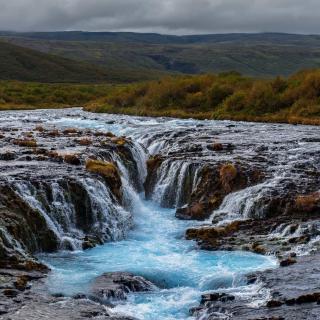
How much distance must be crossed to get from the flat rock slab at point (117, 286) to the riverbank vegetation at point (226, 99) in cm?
4432

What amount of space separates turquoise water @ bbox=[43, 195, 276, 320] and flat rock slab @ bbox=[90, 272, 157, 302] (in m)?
0.33

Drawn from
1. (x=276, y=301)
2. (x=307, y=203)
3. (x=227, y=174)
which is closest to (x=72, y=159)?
(x=227, y=174)

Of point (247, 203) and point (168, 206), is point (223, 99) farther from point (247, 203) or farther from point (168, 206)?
point (247, 203)

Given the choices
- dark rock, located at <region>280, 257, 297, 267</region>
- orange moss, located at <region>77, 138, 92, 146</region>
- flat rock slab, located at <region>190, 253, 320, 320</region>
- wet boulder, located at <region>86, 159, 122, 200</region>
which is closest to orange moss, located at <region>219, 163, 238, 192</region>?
→ wet boulder, located at <region>86, 159, 122, 200</region>

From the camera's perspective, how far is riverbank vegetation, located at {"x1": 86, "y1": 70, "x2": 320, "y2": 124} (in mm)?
70181

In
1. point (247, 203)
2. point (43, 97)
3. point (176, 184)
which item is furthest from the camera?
point (43, 97)

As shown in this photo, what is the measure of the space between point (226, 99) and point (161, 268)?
58187 mm

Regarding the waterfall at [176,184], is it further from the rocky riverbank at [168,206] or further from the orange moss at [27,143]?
the orange moss at [27,143]

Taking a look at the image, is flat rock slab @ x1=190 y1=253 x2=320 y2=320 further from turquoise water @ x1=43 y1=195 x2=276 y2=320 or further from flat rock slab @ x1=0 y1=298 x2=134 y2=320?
flat rock slab @ x1=0 y1=298 x2=134 y2=320

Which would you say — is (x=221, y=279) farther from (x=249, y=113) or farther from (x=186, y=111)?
(x=186, y=111)

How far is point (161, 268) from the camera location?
22047 mm

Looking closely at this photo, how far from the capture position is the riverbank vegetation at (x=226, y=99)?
70.2 m

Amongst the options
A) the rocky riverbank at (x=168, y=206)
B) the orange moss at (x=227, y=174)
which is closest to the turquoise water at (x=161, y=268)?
the rocky riverbank at (x=168, y=206)

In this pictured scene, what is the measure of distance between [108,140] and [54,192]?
50.3 ft
